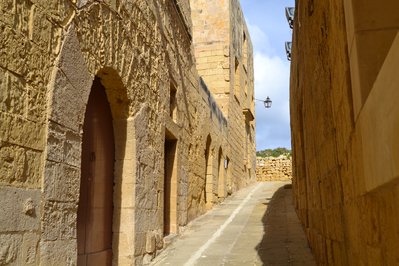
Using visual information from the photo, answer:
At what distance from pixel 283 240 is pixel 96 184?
3392mm

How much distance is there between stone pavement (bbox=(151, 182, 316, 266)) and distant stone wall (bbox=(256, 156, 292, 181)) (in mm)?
12929

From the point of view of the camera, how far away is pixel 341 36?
7.84 feet

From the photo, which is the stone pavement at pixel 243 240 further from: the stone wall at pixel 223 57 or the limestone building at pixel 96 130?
the stone wall at pixel 223 57

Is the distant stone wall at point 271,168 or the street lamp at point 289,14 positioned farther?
the distant stone wall at point 271,168

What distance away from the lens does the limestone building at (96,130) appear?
300 centimetres

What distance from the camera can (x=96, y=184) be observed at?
4789 millimetres

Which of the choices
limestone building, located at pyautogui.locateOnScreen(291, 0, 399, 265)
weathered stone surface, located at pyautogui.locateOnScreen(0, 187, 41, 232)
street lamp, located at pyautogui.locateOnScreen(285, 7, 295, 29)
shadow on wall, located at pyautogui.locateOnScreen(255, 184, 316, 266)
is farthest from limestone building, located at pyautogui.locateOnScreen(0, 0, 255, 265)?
street lamp, located at pyautogui.locateOnScreen(285, 7, 295, 29)

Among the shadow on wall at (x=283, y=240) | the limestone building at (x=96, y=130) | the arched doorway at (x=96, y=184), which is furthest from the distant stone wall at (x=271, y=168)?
the arched doorway at (x=96, y=184)

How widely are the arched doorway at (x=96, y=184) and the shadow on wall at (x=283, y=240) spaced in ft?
6.73

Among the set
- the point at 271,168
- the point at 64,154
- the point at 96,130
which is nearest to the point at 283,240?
the point at 96,130

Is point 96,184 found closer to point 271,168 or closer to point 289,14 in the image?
point 289,14

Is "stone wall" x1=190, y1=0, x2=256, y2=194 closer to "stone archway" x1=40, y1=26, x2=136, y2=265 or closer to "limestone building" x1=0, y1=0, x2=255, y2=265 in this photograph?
"limestone building" x1=0, y1=0, x2=255, y2=265

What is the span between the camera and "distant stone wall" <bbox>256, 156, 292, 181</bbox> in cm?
2389

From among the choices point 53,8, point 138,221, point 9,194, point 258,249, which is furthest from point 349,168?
point 258,249
